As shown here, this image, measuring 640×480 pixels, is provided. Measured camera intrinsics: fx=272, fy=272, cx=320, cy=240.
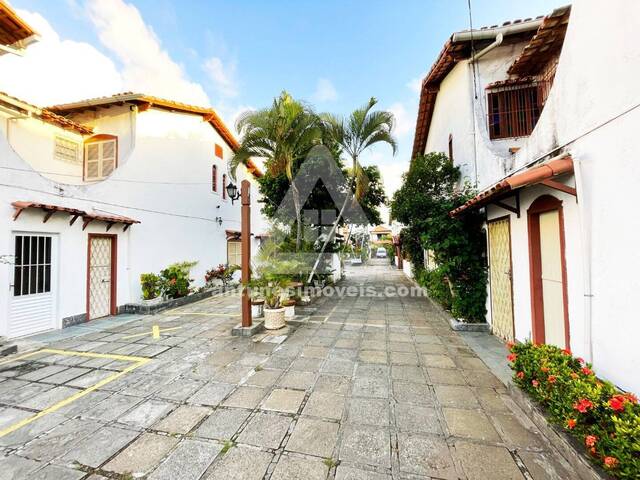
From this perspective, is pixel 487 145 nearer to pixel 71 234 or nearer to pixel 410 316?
pixel 410 316

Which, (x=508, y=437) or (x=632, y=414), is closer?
(x=632, y=414)

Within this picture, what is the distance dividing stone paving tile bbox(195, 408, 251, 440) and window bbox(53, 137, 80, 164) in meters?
9.55

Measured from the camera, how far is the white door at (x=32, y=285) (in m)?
5.58

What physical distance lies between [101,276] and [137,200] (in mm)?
2427

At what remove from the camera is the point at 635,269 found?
89.9 inches

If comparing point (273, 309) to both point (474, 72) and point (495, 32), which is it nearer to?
point (474, 72)

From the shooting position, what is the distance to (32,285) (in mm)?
5898

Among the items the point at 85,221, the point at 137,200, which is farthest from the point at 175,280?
the point at 85,221

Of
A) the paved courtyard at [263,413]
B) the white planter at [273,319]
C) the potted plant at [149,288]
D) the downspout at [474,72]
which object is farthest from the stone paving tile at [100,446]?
the downspout at [474,72]

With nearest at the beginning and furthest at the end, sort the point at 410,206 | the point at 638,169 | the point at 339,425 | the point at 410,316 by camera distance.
Result: the point at 638,169 < the point at 339,425 < the point at 410,206 < the point at 410,316

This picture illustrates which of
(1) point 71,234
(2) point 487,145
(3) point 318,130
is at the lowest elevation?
(1) point 71,234

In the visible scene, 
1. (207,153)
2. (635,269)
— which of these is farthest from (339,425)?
(207,153)

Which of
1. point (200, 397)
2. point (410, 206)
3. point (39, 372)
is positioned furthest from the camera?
point (410, 206)

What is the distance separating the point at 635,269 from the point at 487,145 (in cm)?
421
